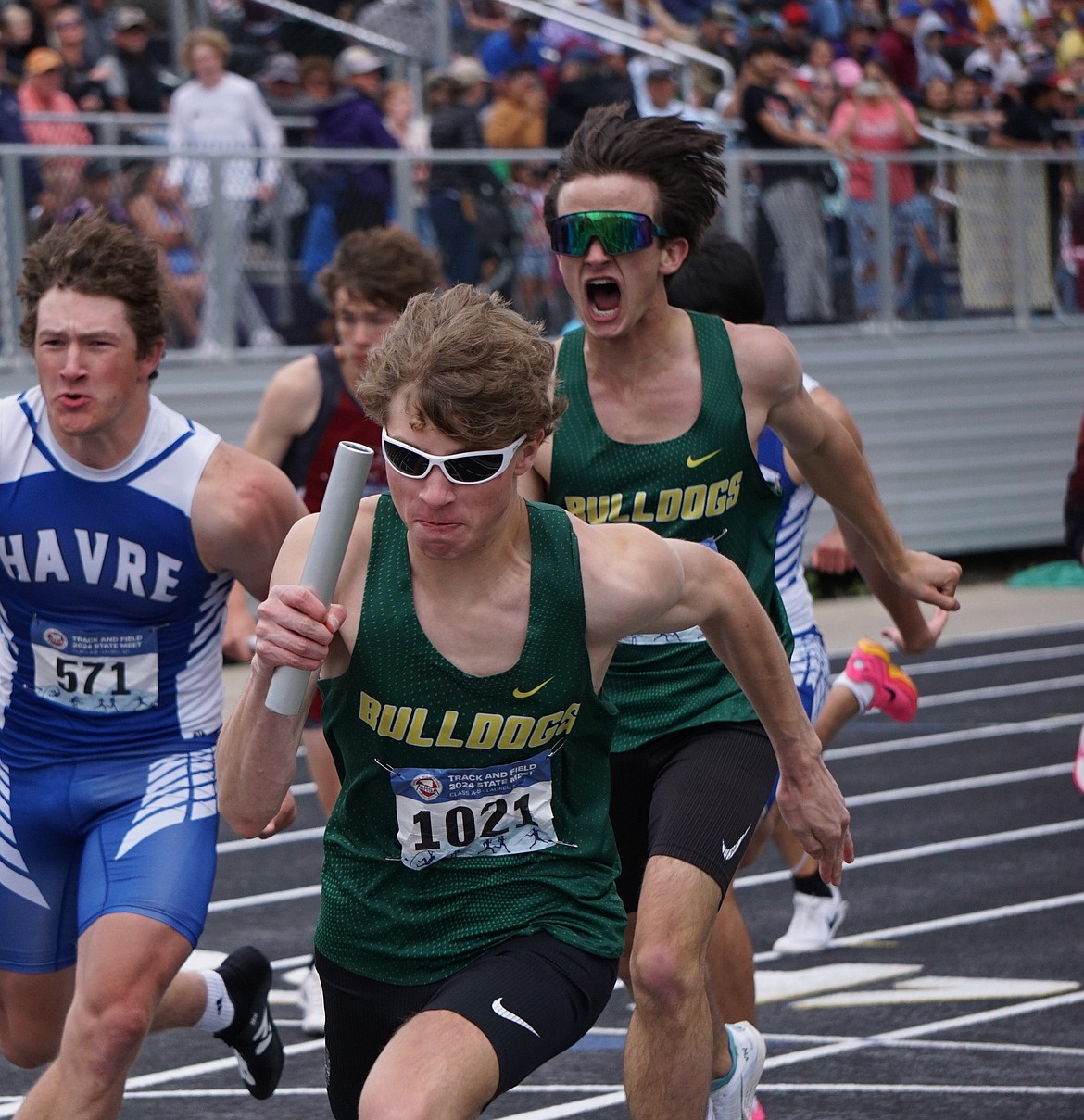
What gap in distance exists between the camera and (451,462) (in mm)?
3709

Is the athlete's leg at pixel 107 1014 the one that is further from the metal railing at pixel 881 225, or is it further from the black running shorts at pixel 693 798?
the metal railing at pixel 881 225

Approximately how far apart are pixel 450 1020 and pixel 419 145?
12735 mm

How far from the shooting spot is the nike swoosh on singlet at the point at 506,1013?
3740mm

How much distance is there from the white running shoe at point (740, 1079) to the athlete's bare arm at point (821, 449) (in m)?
1.18

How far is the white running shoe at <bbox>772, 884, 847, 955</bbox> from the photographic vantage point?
25.3ft

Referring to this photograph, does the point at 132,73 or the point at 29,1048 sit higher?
the point at 132,73

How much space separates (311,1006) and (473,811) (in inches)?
125

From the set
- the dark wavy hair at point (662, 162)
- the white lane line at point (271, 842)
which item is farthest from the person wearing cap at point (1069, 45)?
the dark wavy hair at point (662, 162)

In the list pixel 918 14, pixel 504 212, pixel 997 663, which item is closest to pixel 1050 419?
pixel 918 14

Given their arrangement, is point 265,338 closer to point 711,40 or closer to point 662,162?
point 711,40

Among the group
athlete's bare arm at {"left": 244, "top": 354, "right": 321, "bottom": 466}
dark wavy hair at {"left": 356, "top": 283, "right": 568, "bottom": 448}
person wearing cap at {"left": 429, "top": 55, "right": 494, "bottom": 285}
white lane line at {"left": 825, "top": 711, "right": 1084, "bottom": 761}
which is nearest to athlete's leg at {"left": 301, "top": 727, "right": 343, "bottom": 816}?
athlete's bare arm at {"left": 244, "top": 354, "right": 321, "bottom": 466}

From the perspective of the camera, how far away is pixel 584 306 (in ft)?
17.6

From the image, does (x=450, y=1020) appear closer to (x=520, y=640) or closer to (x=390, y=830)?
(x=390, y=830)

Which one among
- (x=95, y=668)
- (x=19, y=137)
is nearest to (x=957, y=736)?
(x=19, y=137)
